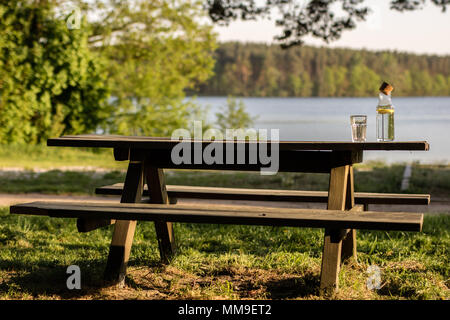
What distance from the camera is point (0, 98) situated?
15203 mm

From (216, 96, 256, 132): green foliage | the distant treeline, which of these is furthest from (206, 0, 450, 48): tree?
the distant treeline

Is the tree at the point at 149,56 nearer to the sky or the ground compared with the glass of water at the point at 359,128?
nearer to the sky

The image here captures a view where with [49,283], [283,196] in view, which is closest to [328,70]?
[283,196]

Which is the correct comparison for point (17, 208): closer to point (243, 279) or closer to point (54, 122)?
point (243, 279)

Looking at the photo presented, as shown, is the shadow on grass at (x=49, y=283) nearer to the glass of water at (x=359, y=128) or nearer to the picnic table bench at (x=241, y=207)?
the picnic table bench at (x=241, y=207)

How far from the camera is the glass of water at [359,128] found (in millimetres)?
3719

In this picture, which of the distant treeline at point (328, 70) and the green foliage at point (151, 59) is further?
the distant treeline at point (328, 70)

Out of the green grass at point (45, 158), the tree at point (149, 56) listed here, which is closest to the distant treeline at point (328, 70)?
Result: the tree at point (149, 56)

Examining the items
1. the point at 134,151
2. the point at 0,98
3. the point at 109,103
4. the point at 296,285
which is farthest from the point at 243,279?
the point at 109,103

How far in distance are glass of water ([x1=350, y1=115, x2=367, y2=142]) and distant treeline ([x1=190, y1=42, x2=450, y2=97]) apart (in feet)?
183

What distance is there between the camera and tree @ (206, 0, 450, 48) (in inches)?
403

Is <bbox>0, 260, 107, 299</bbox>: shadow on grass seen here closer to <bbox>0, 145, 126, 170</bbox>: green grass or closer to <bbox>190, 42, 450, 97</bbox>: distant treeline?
<bbox>0, 145, 126, 170</bbox>: green grass

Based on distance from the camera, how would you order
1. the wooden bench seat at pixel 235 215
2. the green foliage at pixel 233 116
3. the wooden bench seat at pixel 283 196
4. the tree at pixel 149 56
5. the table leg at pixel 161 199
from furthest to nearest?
1. the green foliage at pixel 233 116
2. the tree at pixel 149 56
3. the wooden bench seat at pixel 283 196
4. the table leg at pixel 161 199
5. the wooden bench seat at pixel 235 215

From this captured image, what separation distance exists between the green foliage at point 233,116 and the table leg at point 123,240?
30.1 meters
